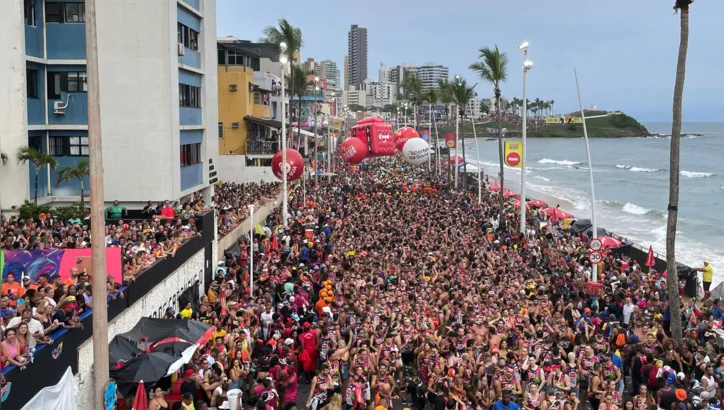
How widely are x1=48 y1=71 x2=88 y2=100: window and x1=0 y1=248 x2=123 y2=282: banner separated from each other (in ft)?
38.1

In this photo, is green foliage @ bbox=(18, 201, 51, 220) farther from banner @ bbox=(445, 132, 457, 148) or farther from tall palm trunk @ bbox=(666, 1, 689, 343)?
banner @ bbox=(445, 132, 457, 148)

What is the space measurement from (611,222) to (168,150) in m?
42.8

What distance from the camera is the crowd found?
12406 millimetres

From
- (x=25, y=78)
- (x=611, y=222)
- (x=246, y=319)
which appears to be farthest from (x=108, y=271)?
(x=611, y=222)

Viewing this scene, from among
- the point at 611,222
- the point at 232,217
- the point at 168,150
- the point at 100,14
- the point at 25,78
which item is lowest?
the point at 611,222

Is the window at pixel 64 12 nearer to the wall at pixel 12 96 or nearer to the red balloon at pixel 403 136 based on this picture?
the wall at pixel 12 96

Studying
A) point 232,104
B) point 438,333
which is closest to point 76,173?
point 438,333

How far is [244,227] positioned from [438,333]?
14655 mm

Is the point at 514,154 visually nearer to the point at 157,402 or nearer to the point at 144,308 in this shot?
the point at 144,308

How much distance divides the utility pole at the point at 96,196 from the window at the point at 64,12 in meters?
16.1

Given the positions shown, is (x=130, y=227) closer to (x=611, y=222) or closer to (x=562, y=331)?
(x=562, y=331)

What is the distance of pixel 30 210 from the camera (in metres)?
21.9

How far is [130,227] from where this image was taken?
20.0 m

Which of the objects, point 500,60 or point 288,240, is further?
point 500,60
